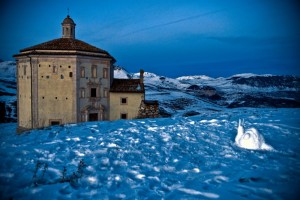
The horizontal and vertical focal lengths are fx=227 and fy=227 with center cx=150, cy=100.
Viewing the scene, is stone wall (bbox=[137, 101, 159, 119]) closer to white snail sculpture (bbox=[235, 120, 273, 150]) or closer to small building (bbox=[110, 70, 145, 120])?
small building (bbox=[110, 70, 145, 120])

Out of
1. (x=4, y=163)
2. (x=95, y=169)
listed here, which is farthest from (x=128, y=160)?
(x=4, y=163)

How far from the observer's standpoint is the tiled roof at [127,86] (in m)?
27.2

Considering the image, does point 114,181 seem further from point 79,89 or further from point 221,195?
point 79,89

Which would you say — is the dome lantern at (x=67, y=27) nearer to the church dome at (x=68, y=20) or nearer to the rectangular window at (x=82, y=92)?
the church dome at (x=68, y=20)

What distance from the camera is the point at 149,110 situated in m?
25.3

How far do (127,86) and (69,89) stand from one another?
22.3ft

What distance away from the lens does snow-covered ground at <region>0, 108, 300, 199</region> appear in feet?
16.3

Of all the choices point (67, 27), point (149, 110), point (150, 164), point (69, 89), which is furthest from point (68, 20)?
point (150, 164)

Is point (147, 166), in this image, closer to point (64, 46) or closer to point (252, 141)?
point (252, 141)

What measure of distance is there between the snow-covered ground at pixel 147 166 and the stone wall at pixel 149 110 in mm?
14882

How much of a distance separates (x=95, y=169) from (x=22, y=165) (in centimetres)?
199

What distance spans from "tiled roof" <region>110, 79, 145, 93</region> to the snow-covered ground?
17618 millimetres

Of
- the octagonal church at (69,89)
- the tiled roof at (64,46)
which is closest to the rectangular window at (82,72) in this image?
the octagonal church at (69,89)

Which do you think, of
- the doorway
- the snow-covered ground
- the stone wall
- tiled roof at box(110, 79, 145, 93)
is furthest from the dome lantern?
the snow-covered ground
